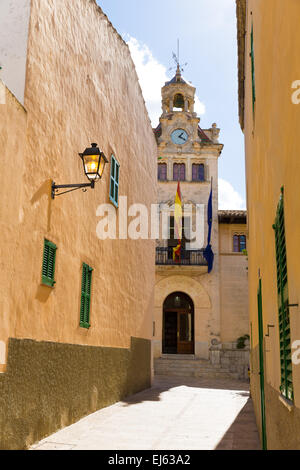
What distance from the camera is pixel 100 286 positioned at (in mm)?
10414

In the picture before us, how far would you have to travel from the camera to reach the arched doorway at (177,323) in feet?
→ 85.9

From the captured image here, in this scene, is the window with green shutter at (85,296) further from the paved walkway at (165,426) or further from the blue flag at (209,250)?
the blue flag at (209,250)

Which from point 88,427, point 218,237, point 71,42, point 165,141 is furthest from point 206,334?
point 71,42

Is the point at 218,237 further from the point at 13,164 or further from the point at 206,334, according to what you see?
the point at 13,164

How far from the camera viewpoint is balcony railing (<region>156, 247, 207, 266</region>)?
2586 centimetres

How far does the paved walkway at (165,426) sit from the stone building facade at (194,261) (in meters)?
11.8

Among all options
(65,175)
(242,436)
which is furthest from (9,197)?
(242,436)

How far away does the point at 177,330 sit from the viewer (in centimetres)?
2642

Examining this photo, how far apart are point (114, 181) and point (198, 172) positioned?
665 inches

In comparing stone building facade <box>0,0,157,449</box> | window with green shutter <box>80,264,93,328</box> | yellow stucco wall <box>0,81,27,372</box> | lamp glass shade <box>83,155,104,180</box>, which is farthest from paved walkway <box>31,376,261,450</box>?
lamp glass shade <box>83,155,104,180</box>

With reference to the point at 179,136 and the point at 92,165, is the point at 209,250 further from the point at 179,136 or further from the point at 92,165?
the point at 92,165

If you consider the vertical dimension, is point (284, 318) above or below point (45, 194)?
below

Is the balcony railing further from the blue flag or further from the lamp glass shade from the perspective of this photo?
the lamp glass shade

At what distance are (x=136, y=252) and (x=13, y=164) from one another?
337 inches
